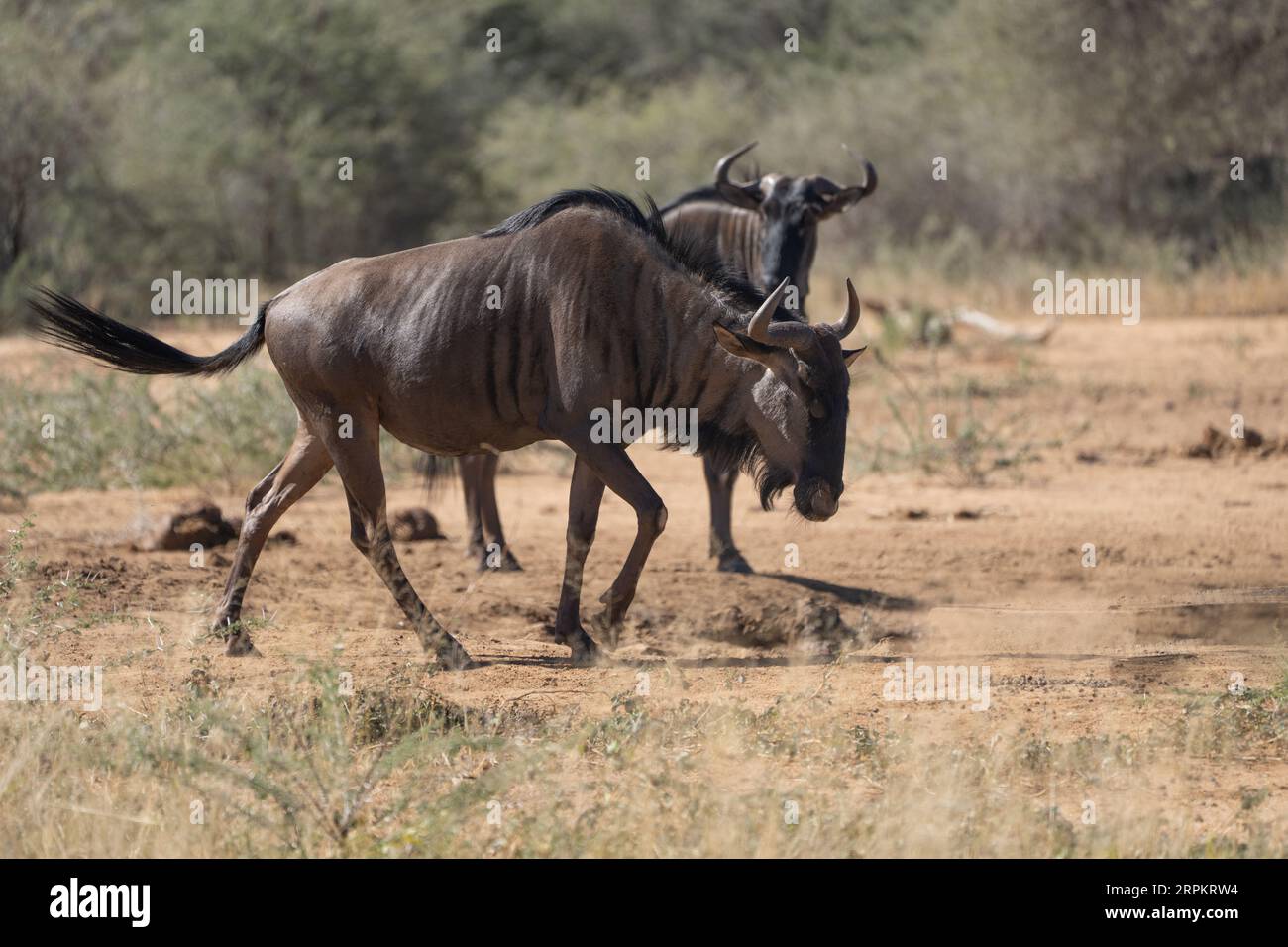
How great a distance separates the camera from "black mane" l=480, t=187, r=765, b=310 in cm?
618

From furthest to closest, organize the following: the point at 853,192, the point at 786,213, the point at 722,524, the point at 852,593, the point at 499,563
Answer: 1. the point at 853,192
2. the point at 786,213
3. the point at 722,524
4. the point at 499,563
5. the point at 852,593

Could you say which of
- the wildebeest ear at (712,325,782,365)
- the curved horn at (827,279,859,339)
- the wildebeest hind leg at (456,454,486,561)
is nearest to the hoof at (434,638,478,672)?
the wildebeest ear at (712,325,782,365)

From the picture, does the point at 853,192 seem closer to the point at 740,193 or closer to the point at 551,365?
the point at 740,193

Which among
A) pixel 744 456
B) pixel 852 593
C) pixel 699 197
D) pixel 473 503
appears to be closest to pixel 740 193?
pixel 699 197

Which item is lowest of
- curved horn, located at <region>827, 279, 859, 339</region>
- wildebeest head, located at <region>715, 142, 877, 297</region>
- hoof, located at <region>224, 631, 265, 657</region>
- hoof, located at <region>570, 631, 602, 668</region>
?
hoof, located at <region>570, 631, 602, 668</region>

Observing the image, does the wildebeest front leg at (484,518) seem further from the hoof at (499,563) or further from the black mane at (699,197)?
the black mane at (699,197)

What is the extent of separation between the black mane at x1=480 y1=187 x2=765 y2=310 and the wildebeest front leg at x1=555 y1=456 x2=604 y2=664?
0.87 metres

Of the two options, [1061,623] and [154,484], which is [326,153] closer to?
[154,484]

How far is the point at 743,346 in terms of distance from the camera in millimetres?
5895

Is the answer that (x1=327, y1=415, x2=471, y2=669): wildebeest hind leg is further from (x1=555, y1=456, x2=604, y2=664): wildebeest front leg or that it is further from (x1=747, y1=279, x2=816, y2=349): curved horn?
(x1=747, y1=279, x2=816, y2=349): curved horn

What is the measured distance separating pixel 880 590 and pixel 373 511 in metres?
2.68

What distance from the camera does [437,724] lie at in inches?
199

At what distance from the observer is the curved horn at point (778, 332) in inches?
227
